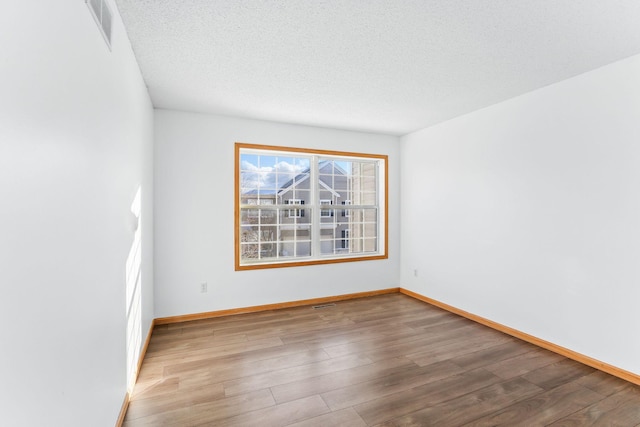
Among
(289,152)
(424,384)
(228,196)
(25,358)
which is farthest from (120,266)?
(289,152)

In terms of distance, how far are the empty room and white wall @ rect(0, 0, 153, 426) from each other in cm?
1

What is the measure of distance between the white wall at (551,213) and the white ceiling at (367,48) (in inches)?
12.7

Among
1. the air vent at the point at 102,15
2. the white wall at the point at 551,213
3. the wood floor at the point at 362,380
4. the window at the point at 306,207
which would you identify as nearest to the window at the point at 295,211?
the window at the point at 306,207

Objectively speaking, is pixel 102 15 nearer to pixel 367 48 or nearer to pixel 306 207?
pixel 367 48

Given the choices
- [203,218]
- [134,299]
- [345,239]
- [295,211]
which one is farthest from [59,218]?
[345,239]

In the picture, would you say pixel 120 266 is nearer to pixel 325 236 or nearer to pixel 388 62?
pixel 388 62

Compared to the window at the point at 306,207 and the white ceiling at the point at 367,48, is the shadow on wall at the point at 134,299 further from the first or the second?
the window at the point at 306,207

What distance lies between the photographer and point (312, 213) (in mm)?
4477

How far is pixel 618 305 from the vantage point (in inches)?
98.1

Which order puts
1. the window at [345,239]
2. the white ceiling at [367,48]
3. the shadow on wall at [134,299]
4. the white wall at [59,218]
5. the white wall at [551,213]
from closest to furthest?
the white wall at [59,218]
the white ceiling at [367,48]
the shadow on wall at [134,299]
the white wall at [551,213]
the window at [345,239]

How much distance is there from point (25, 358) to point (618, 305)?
3.69 metres

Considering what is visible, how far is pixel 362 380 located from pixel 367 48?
102 inches

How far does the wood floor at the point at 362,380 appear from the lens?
1987 mm

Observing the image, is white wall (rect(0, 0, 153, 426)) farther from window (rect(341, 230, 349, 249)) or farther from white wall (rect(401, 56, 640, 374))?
white wall (rect(401, 56, 640, 374))
